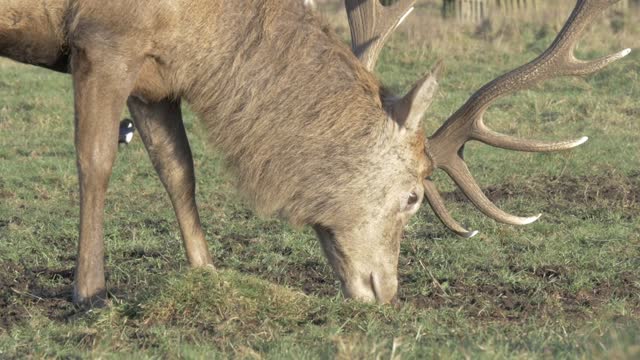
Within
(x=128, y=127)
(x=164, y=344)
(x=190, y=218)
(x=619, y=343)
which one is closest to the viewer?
(x=619, y=343)

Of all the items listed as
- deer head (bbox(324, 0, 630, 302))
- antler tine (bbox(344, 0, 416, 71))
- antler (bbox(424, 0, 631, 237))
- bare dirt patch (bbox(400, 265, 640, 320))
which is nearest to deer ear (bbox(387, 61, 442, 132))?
deer head (bbox(324, 0, 630, 302))

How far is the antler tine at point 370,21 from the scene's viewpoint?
286 inches

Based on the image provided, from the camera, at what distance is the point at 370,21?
23.9 feet

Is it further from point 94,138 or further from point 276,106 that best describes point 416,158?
point 94,138

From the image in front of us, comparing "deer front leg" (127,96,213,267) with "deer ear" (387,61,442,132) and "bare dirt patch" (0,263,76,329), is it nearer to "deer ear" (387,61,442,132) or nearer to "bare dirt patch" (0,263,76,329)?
"bare dirt patch" (0,263,76,329)

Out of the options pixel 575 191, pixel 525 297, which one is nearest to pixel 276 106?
pixel 525 297

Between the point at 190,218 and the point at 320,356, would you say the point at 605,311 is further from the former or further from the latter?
the point at 190,218

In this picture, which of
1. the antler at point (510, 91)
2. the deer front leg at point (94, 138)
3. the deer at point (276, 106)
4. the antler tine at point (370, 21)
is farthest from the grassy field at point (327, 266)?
the antler tine at point (370, 21)

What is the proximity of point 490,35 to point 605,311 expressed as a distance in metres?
10.4

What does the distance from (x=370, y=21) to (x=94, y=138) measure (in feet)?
6.03

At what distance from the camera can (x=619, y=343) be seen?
411 centimetres

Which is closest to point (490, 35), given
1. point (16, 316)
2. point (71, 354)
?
point (16, 316)

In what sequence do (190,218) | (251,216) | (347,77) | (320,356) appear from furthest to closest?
(251,216), (190,218), (347,77), (320,356)

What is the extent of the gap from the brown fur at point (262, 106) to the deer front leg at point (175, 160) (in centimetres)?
46
